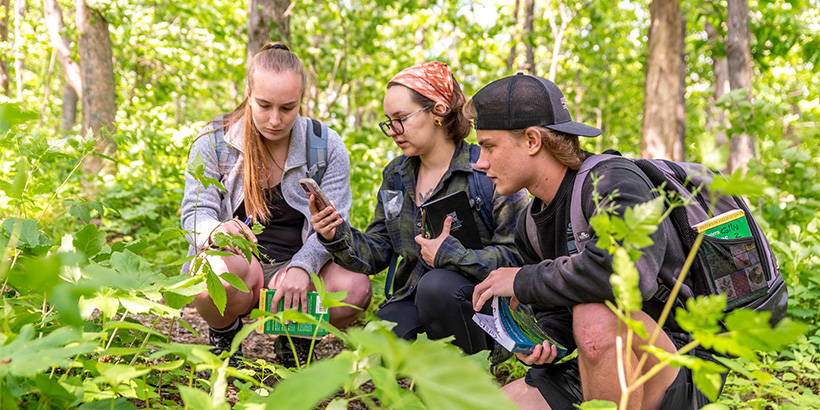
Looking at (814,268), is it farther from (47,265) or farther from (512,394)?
(47,265)

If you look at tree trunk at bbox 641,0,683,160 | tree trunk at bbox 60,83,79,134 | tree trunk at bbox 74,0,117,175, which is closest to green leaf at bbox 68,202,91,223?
tree trunk at bbox 641,0,683,160

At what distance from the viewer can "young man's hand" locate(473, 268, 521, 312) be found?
73.5 inches

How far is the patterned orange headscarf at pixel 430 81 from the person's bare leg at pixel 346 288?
0.87m

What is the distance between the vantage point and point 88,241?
1599mm

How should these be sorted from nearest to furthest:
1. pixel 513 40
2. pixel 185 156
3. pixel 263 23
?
1. pixel 263 23
2. pixel 185 156
3. pixel 513 40

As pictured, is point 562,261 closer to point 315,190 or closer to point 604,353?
point 604,353

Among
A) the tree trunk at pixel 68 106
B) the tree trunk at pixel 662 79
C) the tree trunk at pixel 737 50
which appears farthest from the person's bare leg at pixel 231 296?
the tree trunk at pixel 68 106

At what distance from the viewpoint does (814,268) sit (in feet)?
10.5

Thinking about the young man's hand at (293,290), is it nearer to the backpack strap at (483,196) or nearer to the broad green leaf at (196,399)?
the backpack strap at (483,196)

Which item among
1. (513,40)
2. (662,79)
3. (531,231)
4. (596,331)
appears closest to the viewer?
(596,331)

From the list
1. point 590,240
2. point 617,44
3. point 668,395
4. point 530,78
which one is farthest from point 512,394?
point 617,44

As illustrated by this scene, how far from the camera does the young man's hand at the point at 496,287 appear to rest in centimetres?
187

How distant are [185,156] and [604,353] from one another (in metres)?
4.95

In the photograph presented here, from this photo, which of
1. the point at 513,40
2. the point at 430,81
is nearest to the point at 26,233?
the point at 430,81
